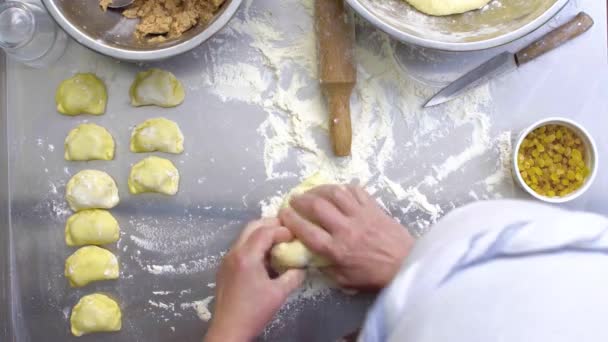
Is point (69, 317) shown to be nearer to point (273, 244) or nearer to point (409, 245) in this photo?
point (273, 244)

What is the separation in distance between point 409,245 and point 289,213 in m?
0.20

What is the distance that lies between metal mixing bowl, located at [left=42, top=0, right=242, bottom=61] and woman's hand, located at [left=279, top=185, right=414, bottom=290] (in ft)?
1.01

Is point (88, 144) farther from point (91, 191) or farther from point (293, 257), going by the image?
point (293, 257)

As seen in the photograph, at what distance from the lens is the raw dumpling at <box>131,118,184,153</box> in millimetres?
920

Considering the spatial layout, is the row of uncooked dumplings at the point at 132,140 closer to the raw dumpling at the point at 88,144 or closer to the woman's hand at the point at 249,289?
the raw dumpling at the point at 88,144

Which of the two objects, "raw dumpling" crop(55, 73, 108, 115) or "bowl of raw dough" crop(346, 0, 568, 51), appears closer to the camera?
"bowl of raw dough" crop(346, 0, 568, 51)

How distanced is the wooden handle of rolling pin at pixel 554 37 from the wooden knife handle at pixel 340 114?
1.00 feet

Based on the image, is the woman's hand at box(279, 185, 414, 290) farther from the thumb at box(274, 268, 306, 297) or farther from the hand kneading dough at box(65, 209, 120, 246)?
the hand kneading dough at box(65, 209, 120, 246)

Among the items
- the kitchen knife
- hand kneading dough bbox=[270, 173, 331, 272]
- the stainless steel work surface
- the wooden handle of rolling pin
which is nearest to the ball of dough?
hand kneading dough bbox=[270, 173, 331, 272]

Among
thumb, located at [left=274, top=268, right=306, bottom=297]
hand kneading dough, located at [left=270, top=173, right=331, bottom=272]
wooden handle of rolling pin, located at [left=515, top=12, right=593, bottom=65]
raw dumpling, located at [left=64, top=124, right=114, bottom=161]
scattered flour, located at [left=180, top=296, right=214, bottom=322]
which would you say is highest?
wooden handle of rolling pin, located at [left=515, top=12, right=593, bottom=65]

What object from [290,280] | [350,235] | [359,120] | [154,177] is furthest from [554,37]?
[154,177]

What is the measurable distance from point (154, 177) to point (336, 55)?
373 millimetres

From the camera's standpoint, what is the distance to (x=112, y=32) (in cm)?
88

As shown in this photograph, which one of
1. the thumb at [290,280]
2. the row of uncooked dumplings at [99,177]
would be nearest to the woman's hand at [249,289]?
the thumb at [290,280]
